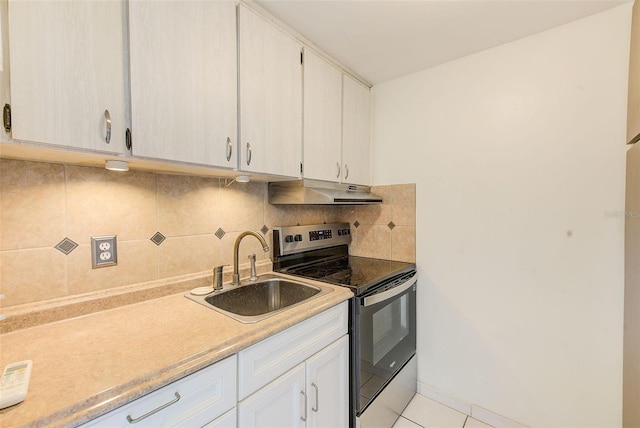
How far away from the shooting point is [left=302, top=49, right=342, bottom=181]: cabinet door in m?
1.57

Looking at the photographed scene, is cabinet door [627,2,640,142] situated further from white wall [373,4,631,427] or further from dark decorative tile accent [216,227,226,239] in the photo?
dark decorative tile accent [216,227,226,239]

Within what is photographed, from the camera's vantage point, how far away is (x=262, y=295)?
156cm

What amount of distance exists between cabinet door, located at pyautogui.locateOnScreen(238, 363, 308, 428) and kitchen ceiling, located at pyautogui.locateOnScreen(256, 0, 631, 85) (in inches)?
64.7

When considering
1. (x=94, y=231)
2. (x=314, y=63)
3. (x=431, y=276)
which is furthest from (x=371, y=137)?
(x=94, y=231)

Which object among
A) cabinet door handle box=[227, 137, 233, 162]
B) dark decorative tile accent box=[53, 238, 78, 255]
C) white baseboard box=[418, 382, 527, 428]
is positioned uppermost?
cabinet door handle box=[227, 137, 233, 162]

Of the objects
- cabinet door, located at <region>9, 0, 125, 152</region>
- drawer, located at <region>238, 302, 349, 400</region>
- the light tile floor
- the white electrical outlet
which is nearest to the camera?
cabinet door, located at <region>9, 0, 125, 152</region>

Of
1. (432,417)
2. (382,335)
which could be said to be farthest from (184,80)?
(432,417)

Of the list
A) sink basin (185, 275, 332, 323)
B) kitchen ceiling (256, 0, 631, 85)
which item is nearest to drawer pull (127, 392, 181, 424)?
sink basin (185, 275, 332, 323)

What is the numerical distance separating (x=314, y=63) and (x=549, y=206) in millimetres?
1541

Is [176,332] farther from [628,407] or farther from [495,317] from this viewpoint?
[628,407]

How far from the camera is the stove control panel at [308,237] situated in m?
1.77

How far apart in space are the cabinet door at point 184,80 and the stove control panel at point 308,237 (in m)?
0.71

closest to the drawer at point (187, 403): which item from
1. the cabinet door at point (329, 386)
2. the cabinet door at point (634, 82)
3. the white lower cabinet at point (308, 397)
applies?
the white lower cabinet at point (308, 397)

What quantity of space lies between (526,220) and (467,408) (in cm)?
124
